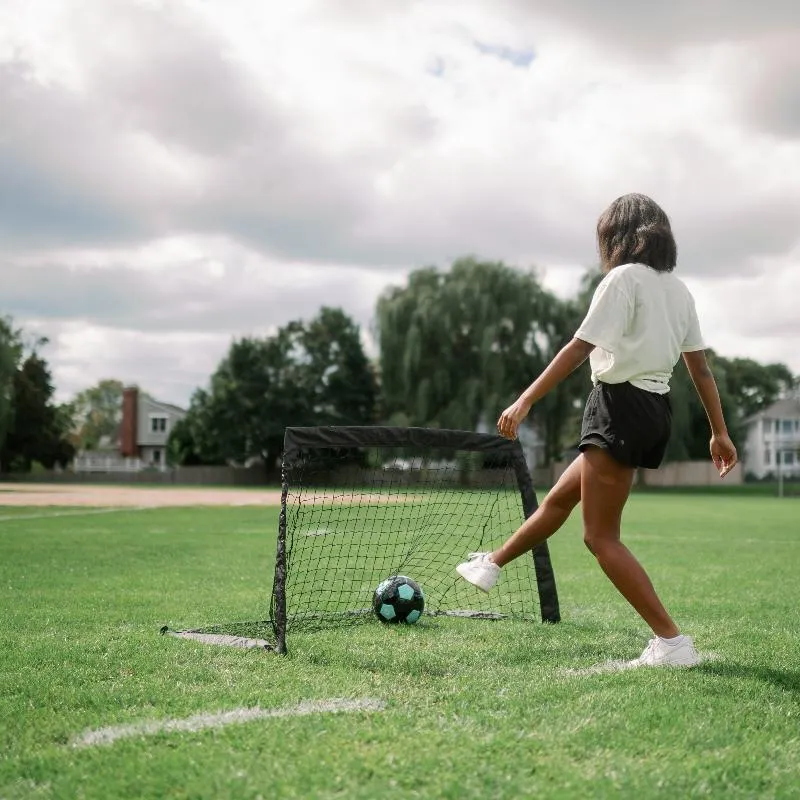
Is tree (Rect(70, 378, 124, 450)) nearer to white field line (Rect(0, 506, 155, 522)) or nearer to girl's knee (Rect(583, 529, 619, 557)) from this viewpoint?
white field line (Rect(0, 506, 155, 522))

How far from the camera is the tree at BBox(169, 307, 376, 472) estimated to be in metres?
57.3

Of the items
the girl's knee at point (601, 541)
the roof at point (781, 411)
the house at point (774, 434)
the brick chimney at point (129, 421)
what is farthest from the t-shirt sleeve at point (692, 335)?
the roof at point (781, 411)

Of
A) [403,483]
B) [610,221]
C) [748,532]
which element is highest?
[610,221]

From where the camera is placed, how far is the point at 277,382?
192ft

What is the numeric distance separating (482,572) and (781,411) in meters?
97.3

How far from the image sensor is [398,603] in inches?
224

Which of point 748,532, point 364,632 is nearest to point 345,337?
point 748,532

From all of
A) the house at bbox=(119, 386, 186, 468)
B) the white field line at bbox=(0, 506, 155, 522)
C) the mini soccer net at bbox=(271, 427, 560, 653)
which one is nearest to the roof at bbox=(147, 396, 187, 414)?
the house at bbox=(119, 386, 186, 468)

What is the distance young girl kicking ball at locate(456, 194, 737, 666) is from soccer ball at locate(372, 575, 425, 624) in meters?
1.59

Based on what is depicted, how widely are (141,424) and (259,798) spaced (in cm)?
8972

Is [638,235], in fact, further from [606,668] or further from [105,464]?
[105,464]

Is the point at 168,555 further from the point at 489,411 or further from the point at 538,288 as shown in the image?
the point at 538,288

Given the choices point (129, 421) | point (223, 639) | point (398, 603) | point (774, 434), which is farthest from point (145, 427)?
point (223, 639)

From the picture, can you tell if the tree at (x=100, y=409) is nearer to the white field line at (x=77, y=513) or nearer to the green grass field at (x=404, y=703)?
the white field line at (x=77, y=513)
